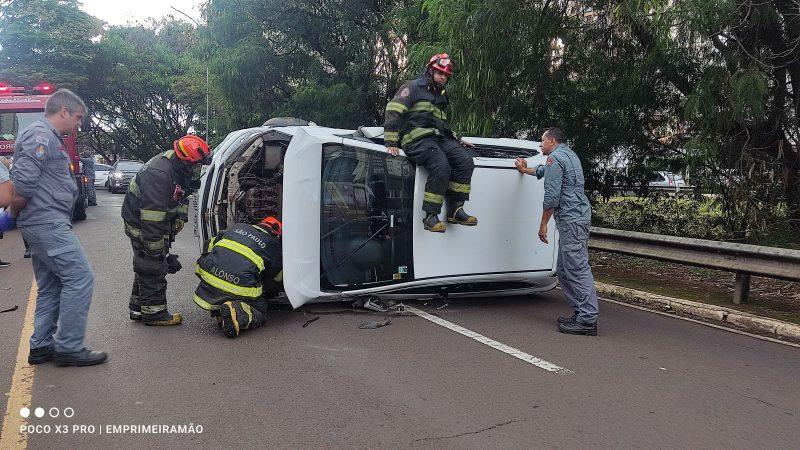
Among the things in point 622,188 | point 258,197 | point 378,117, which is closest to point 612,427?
point 258,197

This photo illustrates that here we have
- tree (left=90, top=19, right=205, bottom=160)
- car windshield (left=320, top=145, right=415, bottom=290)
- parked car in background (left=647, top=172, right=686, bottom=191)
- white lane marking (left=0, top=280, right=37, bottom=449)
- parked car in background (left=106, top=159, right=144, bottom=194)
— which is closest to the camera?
white lane marking (left=0, top=280, right=37, bottom=449)

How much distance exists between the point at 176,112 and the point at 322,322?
3741 centimetres

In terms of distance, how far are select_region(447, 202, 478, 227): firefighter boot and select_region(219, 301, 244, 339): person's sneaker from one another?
2.09 metres

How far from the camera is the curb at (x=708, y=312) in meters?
5.34

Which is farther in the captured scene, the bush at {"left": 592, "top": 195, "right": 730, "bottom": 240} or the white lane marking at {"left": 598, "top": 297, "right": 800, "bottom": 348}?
the bush at {"left": 592, "top": 195, "right": 730, "bottom": 240}

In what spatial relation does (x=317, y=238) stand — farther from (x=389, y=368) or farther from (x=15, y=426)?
(x=15, y=426)

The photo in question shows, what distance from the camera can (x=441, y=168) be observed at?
5520 millimetres

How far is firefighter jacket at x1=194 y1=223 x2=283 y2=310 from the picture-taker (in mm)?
5023

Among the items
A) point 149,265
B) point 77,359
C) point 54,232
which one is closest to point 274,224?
point 149,265

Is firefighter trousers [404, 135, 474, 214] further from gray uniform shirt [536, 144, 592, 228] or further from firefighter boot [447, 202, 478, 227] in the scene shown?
gray uniform shirt [536, 144, 592, 228]

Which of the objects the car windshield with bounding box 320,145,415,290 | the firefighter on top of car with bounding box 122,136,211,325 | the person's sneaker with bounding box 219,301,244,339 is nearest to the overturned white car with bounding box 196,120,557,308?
the car windshield with bounding box 320,145,415,290

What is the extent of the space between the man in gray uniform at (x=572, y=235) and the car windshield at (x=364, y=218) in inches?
50.3

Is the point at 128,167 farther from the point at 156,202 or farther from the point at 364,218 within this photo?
the point at 364,218

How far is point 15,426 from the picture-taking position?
3330 mm
